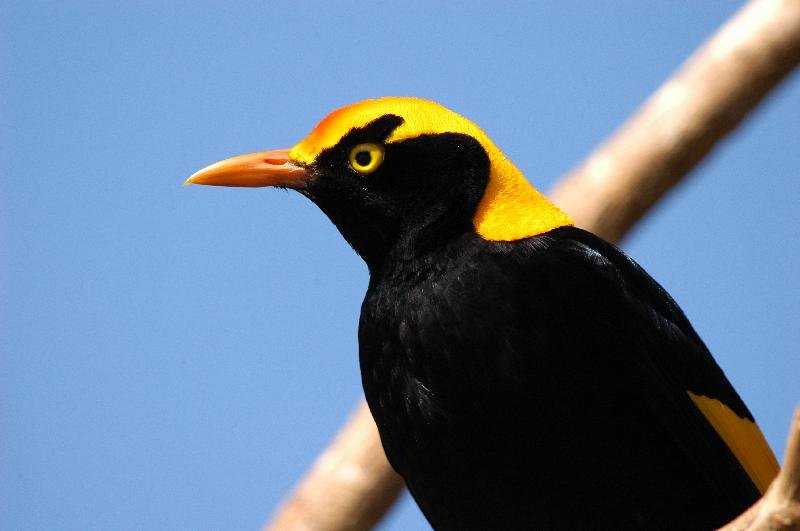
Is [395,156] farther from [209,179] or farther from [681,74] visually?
[681,74]

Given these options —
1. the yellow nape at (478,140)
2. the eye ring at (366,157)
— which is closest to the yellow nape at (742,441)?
the yellow nape at (478,140)

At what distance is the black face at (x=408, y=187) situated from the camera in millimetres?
3758

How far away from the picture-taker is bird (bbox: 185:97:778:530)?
346 centimetres

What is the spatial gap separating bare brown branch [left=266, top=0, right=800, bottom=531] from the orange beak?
65.2 inches

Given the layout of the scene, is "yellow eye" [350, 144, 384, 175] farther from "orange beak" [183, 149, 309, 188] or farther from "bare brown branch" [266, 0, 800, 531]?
"bare brown branch" [266, 0, 800, 531]

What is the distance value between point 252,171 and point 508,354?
1.23 m

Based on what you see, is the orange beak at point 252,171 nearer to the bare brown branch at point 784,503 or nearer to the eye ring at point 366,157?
the eye ring at point 366,157

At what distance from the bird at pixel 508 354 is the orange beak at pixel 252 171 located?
0.02 m

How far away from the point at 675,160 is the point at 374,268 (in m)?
2.13

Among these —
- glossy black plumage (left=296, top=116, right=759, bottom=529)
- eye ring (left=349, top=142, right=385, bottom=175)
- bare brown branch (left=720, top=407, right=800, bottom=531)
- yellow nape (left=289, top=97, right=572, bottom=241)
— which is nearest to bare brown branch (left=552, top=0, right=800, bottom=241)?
yellow nape (left=289, top=97, right=572, bottom=241)

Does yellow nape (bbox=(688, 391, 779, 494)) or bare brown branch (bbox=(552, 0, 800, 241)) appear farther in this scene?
bare brown branch (bbox=(552, 0, 800, 241))

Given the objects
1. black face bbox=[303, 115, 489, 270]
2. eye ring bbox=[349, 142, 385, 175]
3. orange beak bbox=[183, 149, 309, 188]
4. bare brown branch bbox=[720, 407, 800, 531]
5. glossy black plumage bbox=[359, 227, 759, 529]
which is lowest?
bare brown branch bbox=[720, 407, 800, 531]

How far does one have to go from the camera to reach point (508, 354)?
3.44 metres

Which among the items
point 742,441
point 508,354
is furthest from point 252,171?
point 742,441
